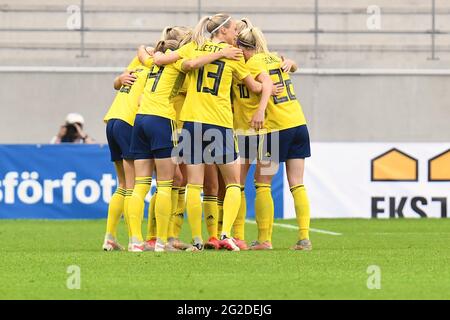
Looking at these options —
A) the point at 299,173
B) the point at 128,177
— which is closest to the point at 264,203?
the point at 299,173

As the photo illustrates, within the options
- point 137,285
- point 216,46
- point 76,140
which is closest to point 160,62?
point 216,46

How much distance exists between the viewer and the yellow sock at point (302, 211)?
34.8ft

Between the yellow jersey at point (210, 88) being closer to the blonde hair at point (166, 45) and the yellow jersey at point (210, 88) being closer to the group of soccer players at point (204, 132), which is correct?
the group of soccer players at point (204, 132)

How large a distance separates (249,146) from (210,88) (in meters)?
0.91

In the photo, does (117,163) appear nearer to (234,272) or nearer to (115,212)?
(115,212)

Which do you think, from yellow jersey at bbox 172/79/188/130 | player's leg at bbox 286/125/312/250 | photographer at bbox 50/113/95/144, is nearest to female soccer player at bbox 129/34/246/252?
yellow jersey at bbox 172/79/188/130

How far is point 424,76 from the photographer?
22.1 m

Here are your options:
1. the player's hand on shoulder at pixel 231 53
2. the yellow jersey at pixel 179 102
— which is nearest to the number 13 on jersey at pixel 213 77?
the player's hand on shoulder at pixel 231 53

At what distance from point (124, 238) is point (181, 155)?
3732 millimetres

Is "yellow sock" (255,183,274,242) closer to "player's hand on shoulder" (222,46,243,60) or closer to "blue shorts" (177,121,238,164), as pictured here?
"blue shorts" (177,121,238,164)

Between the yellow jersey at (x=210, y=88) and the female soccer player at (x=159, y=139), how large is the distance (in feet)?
0.37

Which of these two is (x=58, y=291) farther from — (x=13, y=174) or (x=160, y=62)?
(x=13, y=174)

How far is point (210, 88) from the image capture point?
10.1 meters

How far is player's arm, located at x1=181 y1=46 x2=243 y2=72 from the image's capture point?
989 centimetres
